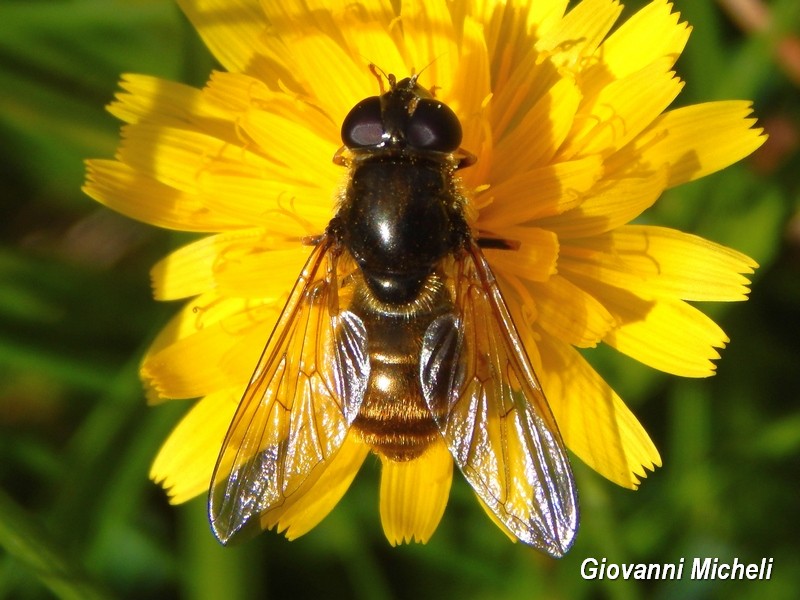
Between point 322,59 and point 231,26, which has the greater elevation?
point 231,26

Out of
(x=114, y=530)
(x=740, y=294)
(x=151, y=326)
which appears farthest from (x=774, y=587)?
(x=151, y=326)

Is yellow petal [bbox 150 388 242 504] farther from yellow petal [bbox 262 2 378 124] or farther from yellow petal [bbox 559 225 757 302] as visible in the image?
yellow petal [bbox 559 225 757 302]

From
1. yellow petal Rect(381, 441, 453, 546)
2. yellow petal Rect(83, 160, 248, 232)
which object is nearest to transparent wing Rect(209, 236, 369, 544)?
yellow petal Rect(381, 441, 453, 546)

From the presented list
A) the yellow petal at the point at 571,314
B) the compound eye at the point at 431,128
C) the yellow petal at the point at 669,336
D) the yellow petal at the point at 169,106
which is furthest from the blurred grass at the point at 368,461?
the compound eye at the point at 431,128

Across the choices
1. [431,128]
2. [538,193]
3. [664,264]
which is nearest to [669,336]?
[664,264]

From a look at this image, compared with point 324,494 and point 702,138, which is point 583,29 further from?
point 324,494

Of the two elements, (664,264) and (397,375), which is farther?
(664,264)
